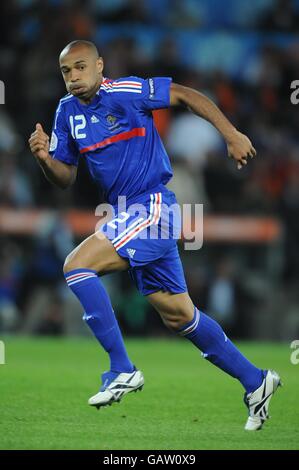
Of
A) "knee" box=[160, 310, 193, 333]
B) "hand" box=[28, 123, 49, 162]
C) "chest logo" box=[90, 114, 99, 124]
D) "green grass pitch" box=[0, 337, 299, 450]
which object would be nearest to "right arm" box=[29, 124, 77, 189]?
"hand" box=[28, 123, 49, 162]

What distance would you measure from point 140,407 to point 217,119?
2236mm

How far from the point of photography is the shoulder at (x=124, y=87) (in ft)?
21.3

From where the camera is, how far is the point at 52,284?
1356cm

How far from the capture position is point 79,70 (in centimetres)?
640

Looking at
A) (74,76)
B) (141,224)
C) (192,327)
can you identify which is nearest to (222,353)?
(192,327)

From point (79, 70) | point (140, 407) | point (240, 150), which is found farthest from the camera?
point (140, 407)

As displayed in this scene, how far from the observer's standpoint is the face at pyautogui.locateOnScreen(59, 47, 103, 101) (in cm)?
639

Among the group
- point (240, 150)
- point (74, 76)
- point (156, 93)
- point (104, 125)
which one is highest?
point (74, 76)

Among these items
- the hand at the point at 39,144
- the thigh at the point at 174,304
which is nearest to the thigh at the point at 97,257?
the thigh at the point at 174,304

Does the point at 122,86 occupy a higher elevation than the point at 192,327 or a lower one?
higher

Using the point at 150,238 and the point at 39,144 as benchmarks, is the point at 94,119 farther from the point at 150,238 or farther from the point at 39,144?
the point at 150,238
